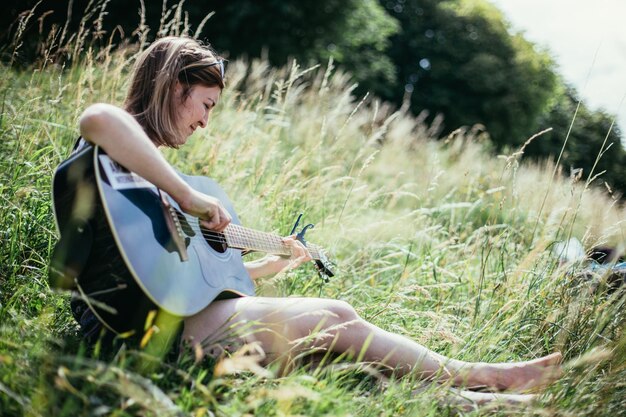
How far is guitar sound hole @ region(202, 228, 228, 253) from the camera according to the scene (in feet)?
6.27

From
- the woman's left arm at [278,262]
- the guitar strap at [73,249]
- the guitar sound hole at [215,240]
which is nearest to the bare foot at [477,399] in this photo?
the woman's left arm at [278,262]

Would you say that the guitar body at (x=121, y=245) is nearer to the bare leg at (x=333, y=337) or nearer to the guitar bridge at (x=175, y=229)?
the guitar bridge at (x=175, y=229)

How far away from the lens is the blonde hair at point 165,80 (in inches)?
78.0

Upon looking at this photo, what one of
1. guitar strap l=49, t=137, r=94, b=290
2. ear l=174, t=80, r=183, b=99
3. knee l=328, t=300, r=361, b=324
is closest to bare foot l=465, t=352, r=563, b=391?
knee l=328, t=300, r=361, b=324

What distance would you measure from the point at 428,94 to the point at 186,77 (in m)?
18.7

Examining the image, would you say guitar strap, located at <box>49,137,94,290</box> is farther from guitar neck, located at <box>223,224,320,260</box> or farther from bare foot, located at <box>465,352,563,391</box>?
bare foot, located at <box>465,352,563,391</box>

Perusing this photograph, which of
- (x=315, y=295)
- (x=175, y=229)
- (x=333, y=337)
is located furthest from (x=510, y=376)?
Answer: (x=175, y=229)

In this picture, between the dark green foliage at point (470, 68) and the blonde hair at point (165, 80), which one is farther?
the dark green foliage at point (470, 68)

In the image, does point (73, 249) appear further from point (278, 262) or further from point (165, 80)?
point (278, 262)

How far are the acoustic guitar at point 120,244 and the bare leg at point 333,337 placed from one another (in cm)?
14

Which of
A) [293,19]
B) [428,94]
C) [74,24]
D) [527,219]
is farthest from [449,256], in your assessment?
[428,94]

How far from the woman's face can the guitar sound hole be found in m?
0.43

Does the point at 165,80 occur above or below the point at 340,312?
above

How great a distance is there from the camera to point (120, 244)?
1.43m
